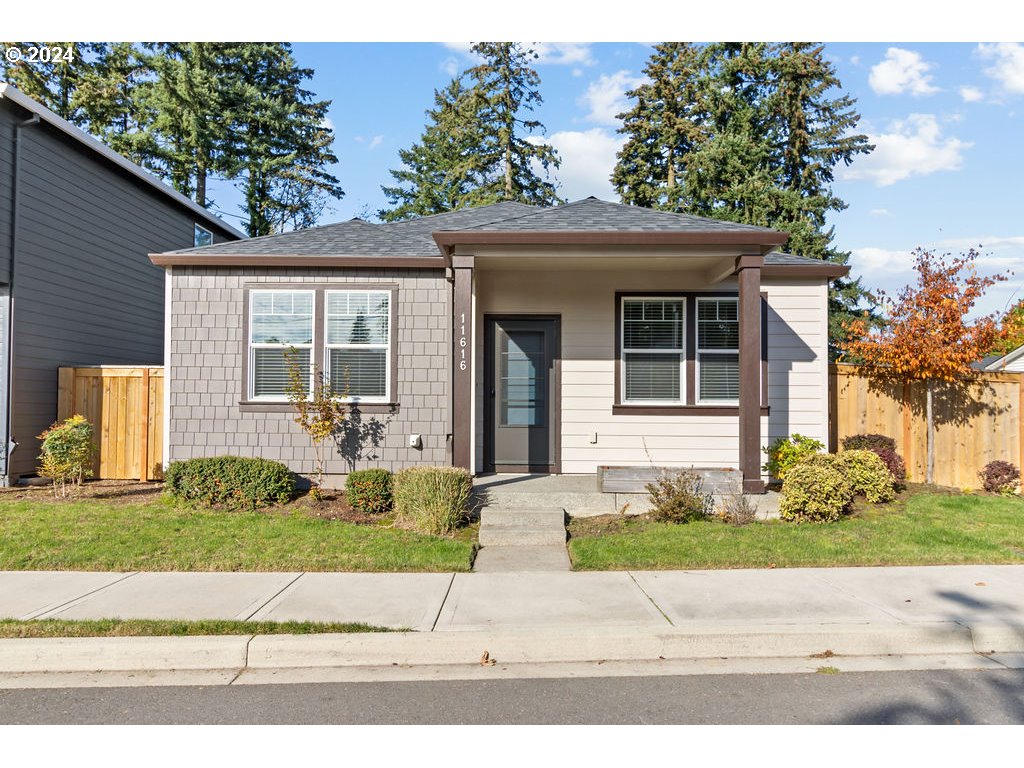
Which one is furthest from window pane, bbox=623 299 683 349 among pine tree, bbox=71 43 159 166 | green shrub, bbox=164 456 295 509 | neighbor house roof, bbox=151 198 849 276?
pine tree, bbox=71 43 159 166

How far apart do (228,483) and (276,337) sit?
225cm

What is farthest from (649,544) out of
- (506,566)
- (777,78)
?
(777,78)

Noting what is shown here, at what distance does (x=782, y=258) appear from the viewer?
10.7 m

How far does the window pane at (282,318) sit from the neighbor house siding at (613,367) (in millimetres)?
2470

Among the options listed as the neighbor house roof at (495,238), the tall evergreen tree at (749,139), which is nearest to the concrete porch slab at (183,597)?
the neighbor house roof at (495,238)

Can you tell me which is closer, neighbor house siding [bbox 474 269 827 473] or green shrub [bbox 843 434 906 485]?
green shrub [bbox 843 434 906 485]

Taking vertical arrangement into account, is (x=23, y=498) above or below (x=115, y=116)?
below

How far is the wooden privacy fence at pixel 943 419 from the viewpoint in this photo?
34.1 ft

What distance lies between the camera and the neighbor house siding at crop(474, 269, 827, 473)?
10.1 m

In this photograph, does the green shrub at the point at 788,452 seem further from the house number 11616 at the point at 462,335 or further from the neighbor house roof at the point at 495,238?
the house number 11616 at the point at 462,335

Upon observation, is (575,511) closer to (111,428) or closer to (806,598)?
(806,598)

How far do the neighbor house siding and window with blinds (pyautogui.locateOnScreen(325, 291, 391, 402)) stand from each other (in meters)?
1.42

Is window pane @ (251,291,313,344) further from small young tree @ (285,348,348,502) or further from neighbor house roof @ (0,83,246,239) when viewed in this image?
neighbor house roof @ (0,83,246,239)

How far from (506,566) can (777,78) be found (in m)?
23.3
